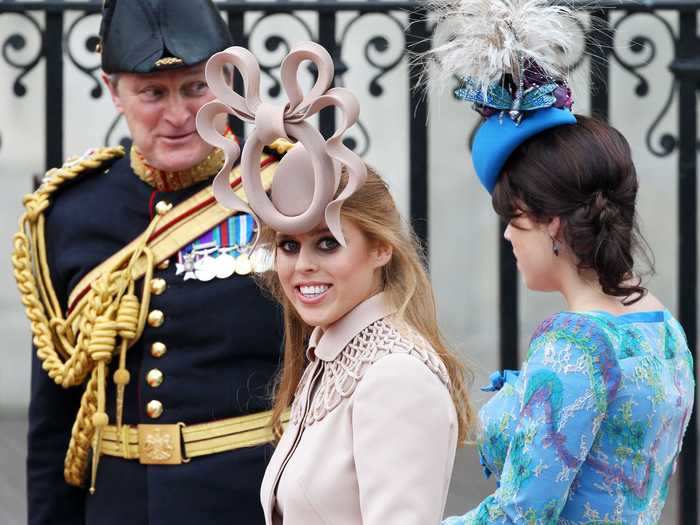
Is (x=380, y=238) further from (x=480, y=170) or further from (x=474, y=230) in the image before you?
(x=474, y=230)

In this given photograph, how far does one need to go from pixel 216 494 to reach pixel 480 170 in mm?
1023

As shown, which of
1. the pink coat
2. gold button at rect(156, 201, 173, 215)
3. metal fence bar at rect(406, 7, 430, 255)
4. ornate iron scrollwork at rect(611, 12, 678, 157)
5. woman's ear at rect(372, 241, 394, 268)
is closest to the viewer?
the pink coat

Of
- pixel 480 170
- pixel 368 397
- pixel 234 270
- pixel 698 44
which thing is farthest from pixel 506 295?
pixel 368 397

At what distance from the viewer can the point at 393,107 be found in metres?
→ 5.96

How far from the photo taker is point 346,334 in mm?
2555

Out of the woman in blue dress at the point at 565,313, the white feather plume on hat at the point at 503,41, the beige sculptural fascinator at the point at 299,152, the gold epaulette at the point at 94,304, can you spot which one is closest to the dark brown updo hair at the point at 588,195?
the woman in blue dress at the point at 565,313

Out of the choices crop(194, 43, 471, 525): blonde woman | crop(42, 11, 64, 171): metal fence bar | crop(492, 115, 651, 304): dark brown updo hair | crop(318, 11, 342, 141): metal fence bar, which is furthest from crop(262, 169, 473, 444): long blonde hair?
crop(42, 11, 64, 171): metal fence bar

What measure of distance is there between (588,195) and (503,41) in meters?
0.32

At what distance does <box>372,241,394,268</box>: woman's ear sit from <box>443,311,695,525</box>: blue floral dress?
0.29 metres

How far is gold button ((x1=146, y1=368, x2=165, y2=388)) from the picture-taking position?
133 inches

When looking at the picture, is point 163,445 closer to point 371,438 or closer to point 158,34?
point 158,34

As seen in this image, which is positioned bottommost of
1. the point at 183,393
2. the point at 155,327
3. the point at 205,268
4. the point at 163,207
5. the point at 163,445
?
the point at 163,445

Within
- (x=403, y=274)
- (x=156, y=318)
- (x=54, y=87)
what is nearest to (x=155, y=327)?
(x=156, y=318)

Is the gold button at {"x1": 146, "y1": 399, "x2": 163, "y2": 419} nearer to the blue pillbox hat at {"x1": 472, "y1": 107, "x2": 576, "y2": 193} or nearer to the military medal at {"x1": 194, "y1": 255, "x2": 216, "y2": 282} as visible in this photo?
the military medal at {"x1": 194, "y1": 255, "x2": 216, "y2": 282}
